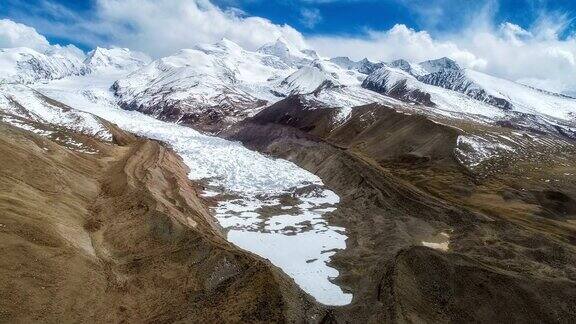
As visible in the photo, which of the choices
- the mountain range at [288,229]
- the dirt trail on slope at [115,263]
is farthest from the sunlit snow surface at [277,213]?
the dirt trail on slope at [115,263]

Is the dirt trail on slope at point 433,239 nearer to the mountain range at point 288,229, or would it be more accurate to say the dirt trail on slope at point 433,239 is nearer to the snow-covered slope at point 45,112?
the mountain range at point 288,229

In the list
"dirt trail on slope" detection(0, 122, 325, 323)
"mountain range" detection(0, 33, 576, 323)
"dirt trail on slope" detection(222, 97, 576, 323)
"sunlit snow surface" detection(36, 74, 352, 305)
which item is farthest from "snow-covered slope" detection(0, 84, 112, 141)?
"dirt trail on slope" detection(0, 122, 325, 323)

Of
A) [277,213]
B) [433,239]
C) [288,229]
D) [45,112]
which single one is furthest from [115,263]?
[45,112]

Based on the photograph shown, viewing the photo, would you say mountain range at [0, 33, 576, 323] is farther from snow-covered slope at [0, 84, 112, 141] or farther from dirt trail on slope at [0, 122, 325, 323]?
snow-covered slope at [0, 84, 112, 141]

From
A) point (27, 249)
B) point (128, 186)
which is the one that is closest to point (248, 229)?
point (128, 186)

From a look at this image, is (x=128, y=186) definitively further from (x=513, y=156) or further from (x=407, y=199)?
(x=513, y=156)

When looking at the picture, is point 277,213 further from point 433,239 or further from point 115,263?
point 115,263
